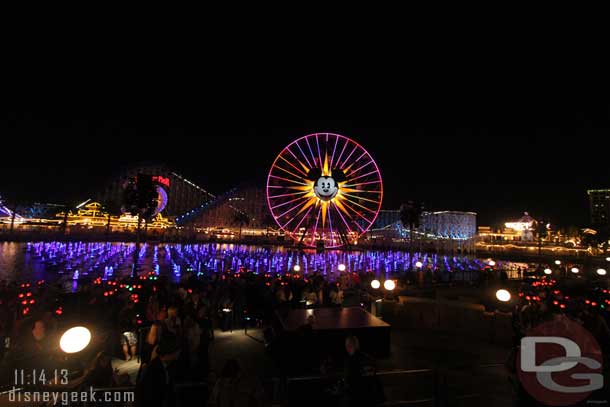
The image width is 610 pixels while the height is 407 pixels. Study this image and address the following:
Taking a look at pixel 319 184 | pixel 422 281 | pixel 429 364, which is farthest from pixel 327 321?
pixel 319 184

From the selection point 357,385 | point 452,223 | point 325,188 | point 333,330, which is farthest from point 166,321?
point 452,223

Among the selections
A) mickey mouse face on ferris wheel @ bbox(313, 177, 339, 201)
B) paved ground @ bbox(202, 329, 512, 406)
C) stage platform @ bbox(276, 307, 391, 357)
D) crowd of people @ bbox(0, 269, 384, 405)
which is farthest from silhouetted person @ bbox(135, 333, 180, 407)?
mickey mouse face on ferris wheel @ bbox(313, 177, 339, 201)

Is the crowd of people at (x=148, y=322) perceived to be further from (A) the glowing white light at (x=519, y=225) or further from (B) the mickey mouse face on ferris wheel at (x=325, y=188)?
(A) the glowing white light at (x=519, y=225)

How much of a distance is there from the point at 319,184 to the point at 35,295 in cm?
2583

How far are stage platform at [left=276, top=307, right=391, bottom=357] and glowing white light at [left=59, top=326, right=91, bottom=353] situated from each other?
4.25m

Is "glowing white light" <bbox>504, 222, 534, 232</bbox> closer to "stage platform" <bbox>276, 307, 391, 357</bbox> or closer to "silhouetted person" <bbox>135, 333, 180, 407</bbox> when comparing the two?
"stage platform" <bbox>276, 307, 391, 357</bbox>

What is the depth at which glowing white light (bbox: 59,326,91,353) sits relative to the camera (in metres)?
3.57

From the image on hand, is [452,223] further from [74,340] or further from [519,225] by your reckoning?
[74,340]

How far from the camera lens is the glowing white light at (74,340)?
11.7 feet

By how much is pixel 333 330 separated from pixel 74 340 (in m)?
5.13

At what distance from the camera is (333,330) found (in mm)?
7496

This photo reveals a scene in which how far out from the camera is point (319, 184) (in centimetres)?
3359

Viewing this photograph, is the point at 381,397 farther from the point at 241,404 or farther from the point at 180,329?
the point at 180,329

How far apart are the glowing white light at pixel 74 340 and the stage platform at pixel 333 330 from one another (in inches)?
167
